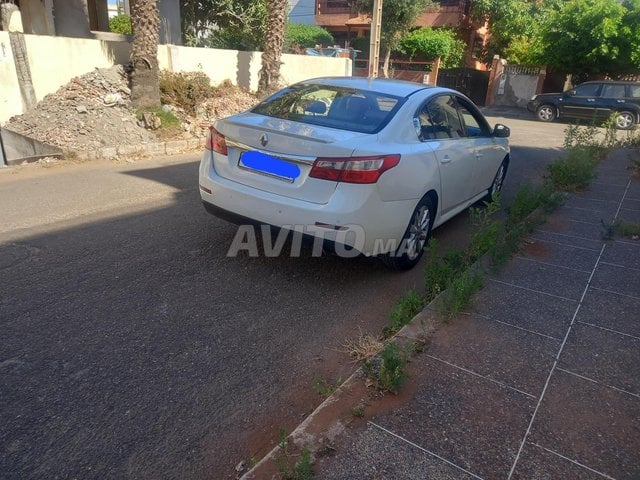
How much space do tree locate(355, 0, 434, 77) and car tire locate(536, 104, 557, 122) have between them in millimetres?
10399

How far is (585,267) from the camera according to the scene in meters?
4.40

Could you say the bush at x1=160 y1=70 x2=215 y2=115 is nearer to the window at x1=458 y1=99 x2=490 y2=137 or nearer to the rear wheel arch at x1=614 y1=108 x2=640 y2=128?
the window at x1=458 y1=99 x2=490 y2=137

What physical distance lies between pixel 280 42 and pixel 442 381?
13810mm

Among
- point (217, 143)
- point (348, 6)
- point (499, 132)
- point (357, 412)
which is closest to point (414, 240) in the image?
point (217, 143)

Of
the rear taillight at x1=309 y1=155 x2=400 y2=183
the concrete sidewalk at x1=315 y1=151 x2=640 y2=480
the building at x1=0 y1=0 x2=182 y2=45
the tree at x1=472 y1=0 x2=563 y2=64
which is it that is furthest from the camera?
the tree at x1=472 y1=0 x2=563 y2=64

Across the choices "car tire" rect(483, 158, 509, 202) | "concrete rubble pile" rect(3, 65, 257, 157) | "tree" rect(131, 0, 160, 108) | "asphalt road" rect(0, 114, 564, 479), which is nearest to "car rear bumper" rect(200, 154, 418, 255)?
"asphalt road" rect(0, 114, 564, 479)

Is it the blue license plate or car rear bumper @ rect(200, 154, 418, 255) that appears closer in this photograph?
car rear bumper @ rect(200, 154, 418, 255)

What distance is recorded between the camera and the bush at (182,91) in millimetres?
12062

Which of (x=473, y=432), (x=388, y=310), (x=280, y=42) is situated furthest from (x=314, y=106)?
(x=280, y=42)

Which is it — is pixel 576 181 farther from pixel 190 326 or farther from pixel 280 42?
pixel 280 42

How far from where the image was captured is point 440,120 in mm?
4754

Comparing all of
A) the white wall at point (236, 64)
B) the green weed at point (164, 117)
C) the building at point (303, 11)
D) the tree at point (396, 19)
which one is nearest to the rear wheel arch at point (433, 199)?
the green weed at point (164, 117)

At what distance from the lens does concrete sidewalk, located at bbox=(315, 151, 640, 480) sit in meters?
2.19

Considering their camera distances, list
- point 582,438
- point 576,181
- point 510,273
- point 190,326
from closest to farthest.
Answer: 1. point 582,438
2. point 190,326
3. point 510,273
4. point 576,181
